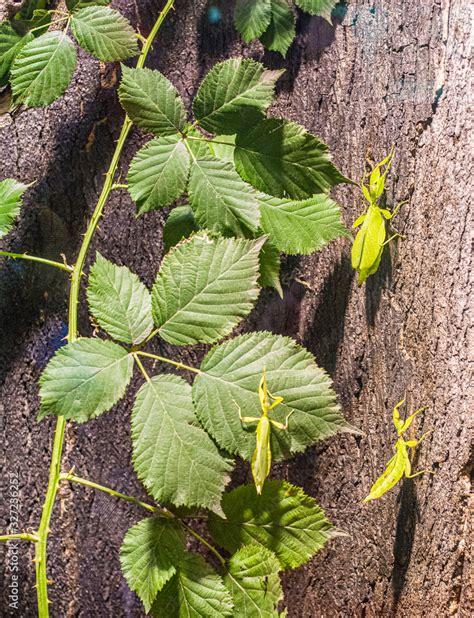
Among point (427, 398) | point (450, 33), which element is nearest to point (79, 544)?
point (427, 398)

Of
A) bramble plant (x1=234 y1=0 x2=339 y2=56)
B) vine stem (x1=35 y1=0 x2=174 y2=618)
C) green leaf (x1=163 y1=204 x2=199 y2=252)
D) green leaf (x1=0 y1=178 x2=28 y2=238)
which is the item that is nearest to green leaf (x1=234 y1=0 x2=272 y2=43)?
bramble plant (x1=234 y1=0 x2=339 y2=56)

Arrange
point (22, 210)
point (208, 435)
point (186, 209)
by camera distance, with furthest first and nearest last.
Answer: point (22, 210) < point (186, 209) < point (208, 435)

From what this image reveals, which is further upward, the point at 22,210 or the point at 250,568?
the point at 22,210

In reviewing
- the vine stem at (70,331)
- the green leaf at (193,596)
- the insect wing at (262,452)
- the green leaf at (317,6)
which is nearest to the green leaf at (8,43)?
the vine stem at (70,331)

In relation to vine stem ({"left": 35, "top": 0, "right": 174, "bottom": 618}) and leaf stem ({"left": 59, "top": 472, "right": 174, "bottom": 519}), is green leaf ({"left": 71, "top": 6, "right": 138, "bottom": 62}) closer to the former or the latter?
vine stem ({"left": 35, "top": 0, "right": 174, "bottom": 618})

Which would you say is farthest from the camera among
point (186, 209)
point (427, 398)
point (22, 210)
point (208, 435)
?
point (427, 398)

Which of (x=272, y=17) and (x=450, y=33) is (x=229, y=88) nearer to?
(x=272, y=17)
